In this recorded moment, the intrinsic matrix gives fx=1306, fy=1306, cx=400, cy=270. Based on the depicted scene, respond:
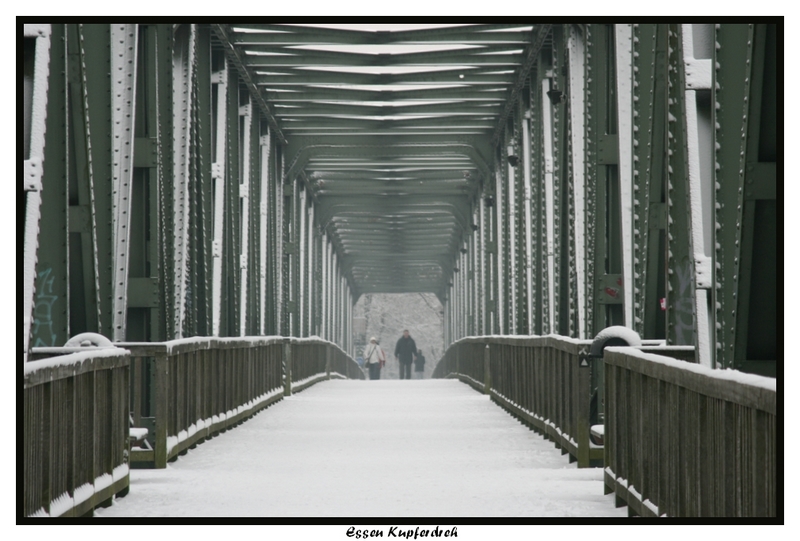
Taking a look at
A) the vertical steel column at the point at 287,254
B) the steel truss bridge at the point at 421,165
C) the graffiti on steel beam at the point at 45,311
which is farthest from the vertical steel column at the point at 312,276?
the graffiti on steel beam at the point at 45,311

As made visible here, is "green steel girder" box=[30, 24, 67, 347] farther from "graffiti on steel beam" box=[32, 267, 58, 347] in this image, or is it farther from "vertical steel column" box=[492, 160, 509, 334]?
"vertical steel column" box=[492, 160, 509, 334]

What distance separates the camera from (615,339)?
28.9 ft

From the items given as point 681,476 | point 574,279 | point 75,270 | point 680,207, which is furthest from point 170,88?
point 681,476

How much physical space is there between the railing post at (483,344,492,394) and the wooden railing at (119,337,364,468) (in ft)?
10.5

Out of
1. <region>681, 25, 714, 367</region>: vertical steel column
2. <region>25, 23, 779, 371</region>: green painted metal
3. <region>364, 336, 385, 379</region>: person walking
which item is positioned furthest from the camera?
<region>364, 336, 385, 379</region>: person walking

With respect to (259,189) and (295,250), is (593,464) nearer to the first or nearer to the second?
(259,189)

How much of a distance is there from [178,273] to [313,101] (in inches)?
398

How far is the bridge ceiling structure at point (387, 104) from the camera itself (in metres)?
18.8

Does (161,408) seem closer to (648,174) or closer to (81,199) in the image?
(81,199)

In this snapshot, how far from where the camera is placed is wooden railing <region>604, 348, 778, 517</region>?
4.18 m

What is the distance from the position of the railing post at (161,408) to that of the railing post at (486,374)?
1058 centimetres

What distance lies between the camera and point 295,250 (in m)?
30.5

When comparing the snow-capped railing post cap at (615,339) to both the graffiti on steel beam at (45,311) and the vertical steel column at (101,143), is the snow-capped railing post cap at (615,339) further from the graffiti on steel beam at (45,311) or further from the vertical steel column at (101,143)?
the vertical steel column at (101,143)

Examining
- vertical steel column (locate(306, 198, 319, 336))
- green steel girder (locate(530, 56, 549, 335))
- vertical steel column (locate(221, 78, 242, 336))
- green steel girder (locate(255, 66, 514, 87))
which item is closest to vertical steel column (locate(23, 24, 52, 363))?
vertical steel column (locate(221, 78, 242, 336))
